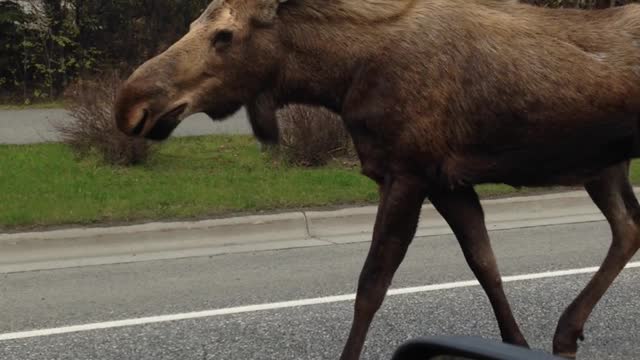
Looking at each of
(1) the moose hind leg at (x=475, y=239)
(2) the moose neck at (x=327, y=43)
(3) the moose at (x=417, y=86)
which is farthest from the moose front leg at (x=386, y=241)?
(2) the moose neck at (x=327, y=43)

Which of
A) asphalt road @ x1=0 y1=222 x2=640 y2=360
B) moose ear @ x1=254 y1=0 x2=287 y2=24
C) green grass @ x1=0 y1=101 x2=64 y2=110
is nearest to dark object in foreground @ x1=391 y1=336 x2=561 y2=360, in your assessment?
moose ear @ x1=254 y1=0 x2=287 y2=24

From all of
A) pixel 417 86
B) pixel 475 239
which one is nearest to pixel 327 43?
pixel 417 86

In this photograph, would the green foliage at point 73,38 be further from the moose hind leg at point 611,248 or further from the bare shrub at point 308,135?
the moose hind leg at point 611,248

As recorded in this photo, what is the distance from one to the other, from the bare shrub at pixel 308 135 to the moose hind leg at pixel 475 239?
727 cm

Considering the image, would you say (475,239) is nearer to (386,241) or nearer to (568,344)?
(386,241)

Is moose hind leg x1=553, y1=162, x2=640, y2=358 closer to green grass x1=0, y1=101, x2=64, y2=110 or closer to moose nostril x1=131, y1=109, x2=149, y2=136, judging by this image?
moose nostril x1=131, y1=109, x2=149, y2=136

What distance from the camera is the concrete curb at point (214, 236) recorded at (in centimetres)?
747

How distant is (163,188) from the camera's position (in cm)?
956

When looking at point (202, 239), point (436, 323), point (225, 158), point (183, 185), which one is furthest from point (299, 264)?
point (225, 158)

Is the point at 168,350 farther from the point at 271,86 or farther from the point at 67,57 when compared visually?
Result: the point at 67,57

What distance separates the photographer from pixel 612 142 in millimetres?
3650

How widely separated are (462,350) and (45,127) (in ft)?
50.5

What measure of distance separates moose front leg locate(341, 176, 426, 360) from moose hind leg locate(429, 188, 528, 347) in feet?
0.68

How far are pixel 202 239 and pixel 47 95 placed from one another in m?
14.8
